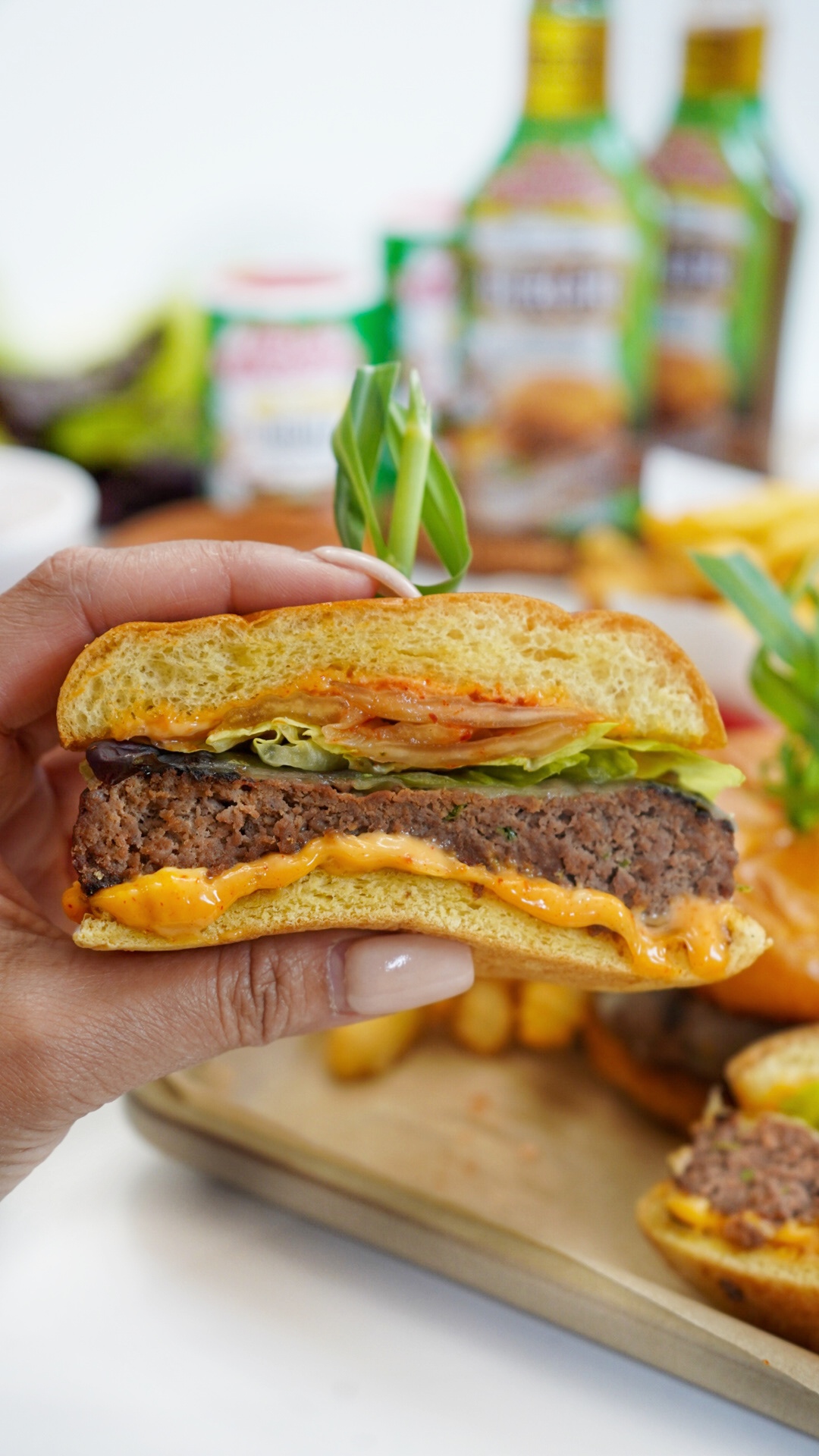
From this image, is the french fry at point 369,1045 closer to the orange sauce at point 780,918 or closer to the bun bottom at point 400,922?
the orange sauce at point 780,918

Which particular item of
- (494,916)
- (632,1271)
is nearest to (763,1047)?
(632,1271)

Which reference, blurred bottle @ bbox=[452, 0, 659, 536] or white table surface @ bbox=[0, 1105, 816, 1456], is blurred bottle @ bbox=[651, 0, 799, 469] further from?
white table surface @ bbox=[0, 1105, 816, 1456]

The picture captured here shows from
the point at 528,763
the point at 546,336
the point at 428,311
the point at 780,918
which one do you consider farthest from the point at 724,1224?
the point at 428,311

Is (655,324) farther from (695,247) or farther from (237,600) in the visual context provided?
(237,600)

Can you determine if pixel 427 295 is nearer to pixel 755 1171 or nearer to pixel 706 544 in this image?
pixel 706 544

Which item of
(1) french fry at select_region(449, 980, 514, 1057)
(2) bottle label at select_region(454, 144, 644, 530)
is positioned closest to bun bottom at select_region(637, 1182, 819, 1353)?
(1) french fry at select_region(449, 980, 514, 1057)

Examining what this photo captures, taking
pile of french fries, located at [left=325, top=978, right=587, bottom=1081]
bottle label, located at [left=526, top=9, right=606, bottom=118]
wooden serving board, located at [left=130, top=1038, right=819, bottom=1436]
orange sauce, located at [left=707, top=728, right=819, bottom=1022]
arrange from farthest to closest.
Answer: bottle label, located at [left=526, top=9, right=606, bottom=118]
pile of french fries, located at [left=325, top=978, right=587, bottom=1081]
orange sauce, located at [left=707, top=728, right=819, bottom=1022]
wooden serving board, located at [left=130, top=1038, right=819, bottom=1436]
